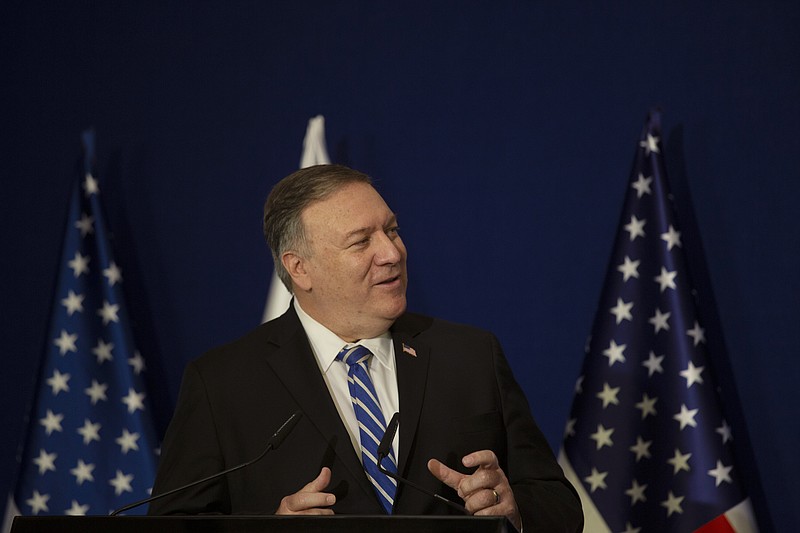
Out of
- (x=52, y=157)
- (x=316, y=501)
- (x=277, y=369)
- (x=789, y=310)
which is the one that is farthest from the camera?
(x=52, y=157)

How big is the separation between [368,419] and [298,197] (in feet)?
1.85

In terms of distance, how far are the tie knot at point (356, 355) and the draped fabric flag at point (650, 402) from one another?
1.28 metres

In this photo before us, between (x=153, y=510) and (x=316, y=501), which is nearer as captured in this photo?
(x=316, y=501)

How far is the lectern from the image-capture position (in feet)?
4.97

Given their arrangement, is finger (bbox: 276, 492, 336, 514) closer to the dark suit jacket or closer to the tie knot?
the dark suit jacket

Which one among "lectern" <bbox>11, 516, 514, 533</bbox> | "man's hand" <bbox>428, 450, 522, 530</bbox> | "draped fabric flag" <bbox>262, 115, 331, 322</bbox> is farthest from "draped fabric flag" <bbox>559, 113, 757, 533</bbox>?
"lectern" <bbox>11, 516, 514, 533</bbox>

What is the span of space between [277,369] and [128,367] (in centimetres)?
165

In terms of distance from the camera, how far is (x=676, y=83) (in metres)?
3.65

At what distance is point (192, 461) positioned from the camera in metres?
2.24

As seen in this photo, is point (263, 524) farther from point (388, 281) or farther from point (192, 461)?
point (388, 281)

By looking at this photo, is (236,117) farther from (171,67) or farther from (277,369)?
(277,369)

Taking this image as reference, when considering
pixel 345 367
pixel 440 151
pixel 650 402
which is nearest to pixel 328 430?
pixel 345 367

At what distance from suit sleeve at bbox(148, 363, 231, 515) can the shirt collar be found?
0.28m

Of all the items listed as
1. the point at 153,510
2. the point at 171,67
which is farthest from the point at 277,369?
the point at 171,67
